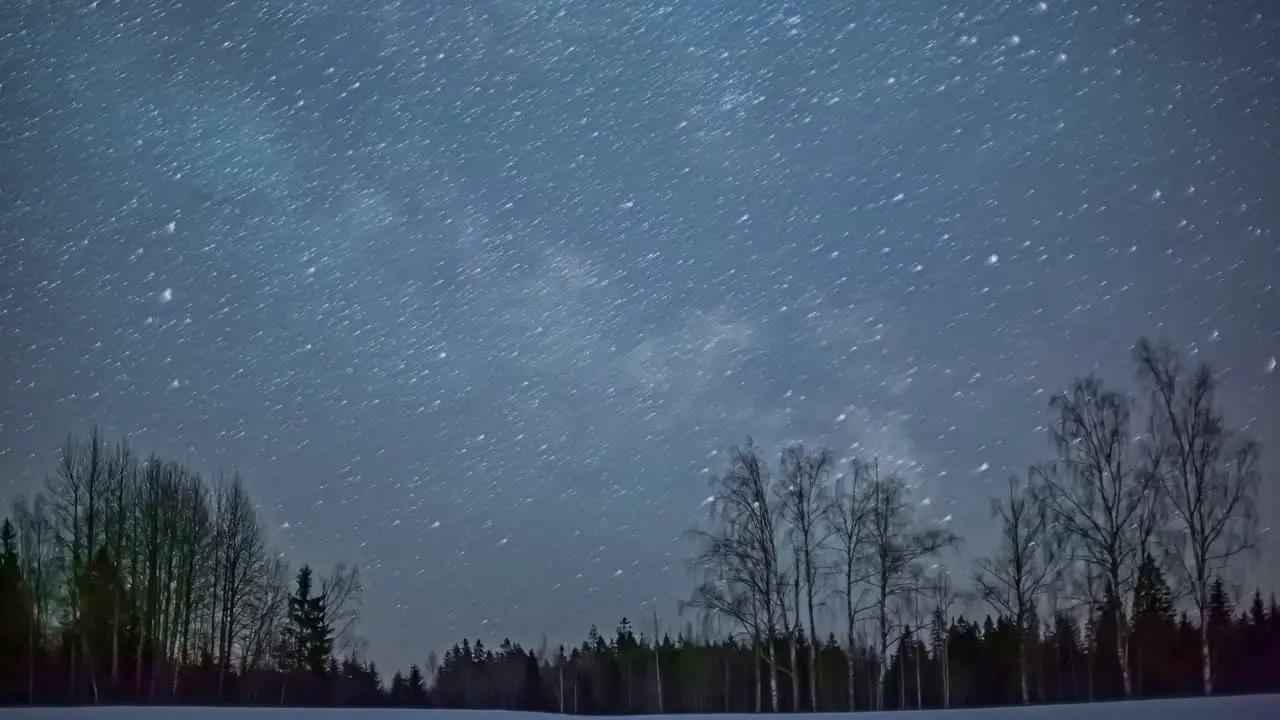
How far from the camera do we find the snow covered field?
13.1 m

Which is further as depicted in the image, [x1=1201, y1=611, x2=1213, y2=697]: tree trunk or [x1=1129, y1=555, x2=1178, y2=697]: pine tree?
[x1=1129, y1=555, x2=1178, y2=697]: pine tree

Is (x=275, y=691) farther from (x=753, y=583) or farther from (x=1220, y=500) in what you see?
(x=1220, y=500)

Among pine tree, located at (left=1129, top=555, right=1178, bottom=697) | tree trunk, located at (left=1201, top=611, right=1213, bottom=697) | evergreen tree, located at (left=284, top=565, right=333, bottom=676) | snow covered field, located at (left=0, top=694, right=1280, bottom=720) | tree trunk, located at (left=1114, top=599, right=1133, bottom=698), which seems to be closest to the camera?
snow covered field, located at (left=0, top=694, right=1280, bottom=720)

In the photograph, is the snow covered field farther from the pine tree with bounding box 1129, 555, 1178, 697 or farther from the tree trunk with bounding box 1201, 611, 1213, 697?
the pine tree with bounding box 1129, 555, 1178, 697

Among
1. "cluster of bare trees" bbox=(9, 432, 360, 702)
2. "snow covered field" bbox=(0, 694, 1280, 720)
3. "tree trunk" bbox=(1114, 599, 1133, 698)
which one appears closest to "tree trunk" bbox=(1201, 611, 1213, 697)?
"tree trunk" bbox=(1114, 599, 1133, 698)

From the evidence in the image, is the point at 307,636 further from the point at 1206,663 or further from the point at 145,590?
the point at 1206,663

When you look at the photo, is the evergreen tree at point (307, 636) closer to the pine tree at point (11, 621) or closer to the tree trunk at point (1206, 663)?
the pine tree at point (11, 621)

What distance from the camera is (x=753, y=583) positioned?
→ 30.1 meters

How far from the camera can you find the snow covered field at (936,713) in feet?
42.9

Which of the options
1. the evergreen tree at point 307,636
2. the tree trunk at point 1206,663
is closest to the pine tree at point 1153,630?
the tree trunk at point 1206,663

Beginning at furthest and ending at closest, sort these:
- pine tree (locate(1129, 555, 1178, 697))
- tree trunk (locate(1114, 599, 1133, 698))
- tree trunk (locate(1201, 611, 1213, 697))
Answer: pine tree (locate(1129, 555, 1178, 697)), tree trunk (locate(1114, 599, 1133, 698)), tree trunk (locate(1201, 611, 1213, 697))

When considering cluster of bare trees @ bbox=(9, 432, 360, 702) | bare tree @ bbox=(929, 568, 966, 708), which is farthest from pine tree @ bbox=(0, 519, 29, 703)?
bare tree @ bbox=(929, 568, 966, 708)

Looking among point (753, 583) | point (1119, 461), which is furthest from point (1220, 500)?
point (753, 583)

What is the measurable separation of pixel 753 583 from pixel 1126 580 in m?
10.0
